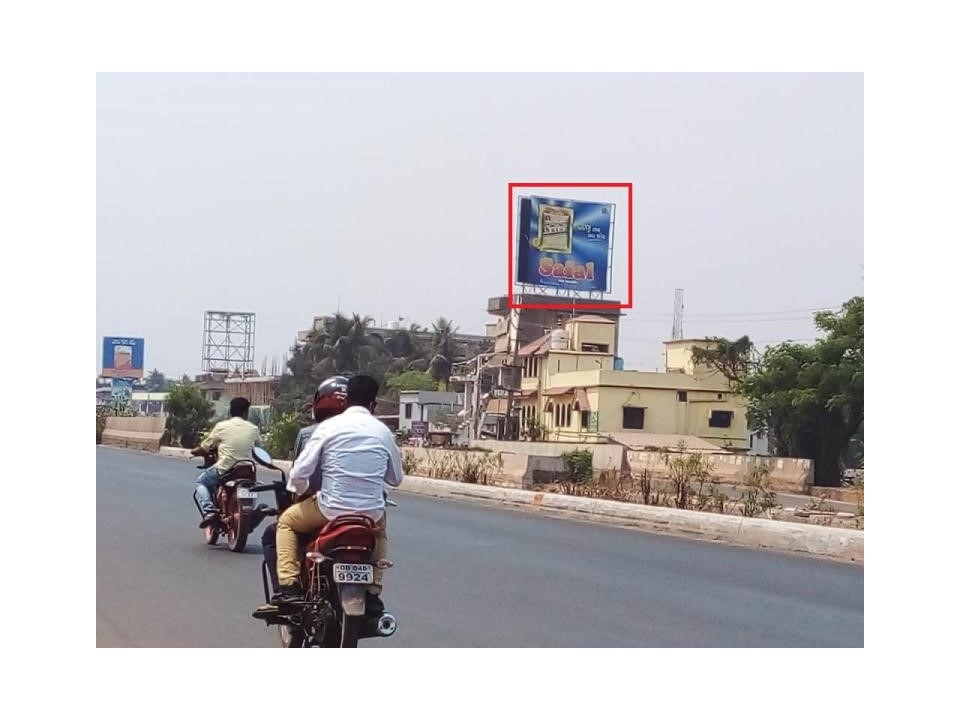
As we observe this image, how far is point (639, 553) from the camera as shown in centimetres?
1310

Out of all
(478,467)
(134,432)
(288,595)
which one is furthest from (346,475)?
(134,432)

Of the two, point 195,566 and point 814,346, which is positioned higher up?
point 814,346

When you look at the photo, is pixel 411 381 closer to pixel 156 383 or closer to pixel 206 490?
pixel 156 383

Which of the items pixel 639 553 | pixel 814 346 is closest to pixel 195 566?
pixel 639 553

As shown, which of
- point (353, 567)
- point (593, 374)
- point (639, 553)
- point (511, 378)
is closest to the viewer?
point (353, 567)

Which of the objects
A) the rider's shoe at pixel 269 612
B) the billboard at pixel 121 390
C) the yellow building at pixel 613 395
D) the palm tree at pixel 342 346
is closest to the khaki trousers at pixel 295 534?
the rider's shoe at pixel 269 612

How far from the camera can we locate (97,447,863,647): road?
8219 mm

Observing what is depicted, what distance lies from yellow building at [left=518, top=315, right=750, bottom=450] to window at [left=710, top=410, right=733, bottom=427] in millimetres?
42

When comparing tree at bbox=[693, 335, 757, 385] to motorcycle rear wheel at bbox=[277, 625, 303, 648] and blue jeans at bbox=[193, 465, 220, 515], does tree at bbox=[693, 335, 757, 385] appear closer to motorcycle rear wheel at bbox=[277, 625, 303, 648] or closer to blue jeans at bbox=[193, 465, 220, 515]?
blue jeans at bbox=[193, 465, 220, 515]

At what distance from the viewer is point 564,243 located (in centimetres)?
1978

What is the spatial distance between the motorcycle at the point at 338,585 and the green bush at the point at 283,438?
890 inches

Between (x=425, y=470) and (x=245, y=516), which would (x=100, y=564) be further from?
(x=425, y=470)

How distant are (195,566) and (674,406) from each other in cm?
4358

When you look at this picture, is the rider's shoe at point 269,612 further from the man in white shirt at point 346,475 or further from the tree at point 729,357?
the tree at point 729,357
